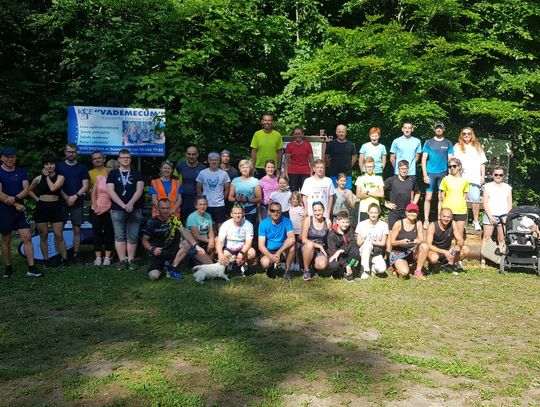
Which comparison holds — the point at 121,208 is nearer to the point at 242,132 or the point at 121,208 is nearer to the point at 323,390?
the point at 323,390

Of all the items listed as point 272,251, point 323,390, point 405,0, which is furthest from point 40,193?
point 405,0

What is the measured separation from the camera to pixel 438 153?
32.7ft

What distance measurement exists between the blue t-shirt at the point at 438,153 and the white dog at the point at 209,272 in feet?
14.9

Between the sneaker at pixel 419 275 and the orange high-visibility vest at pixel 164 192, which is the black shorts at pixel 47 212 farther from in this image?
the sneaker at pixel 419 275

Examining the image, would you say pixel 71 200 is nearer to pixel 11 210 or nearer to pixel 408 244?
pixel 11 210

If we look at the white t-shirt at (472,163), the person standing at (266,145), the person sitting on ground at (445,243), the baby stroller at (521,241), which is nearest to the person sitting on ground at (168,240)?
the person standing at (266,145)

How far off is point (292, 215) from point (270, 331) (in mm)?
3363

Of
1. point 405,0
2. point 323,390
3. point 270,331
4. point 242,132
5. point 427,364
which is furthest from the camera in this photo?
point 242,132

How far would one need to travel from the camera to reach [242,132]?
46.9 feet

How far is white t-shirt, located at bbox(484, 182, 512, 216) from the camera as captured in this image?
9328 millimetres

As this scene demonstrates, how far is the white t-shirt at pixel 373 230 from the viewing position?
858 centimetres

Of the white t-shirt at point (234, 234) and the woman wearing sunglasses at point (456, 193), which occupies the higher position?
the woman wearing sunglasses at point (456, 193)

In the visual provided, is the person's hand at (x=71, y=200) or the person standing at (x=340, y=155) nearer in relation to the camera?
the person's hand at (x=71, y=200)

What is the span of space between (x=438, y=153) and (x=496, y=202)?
4.40 feet
